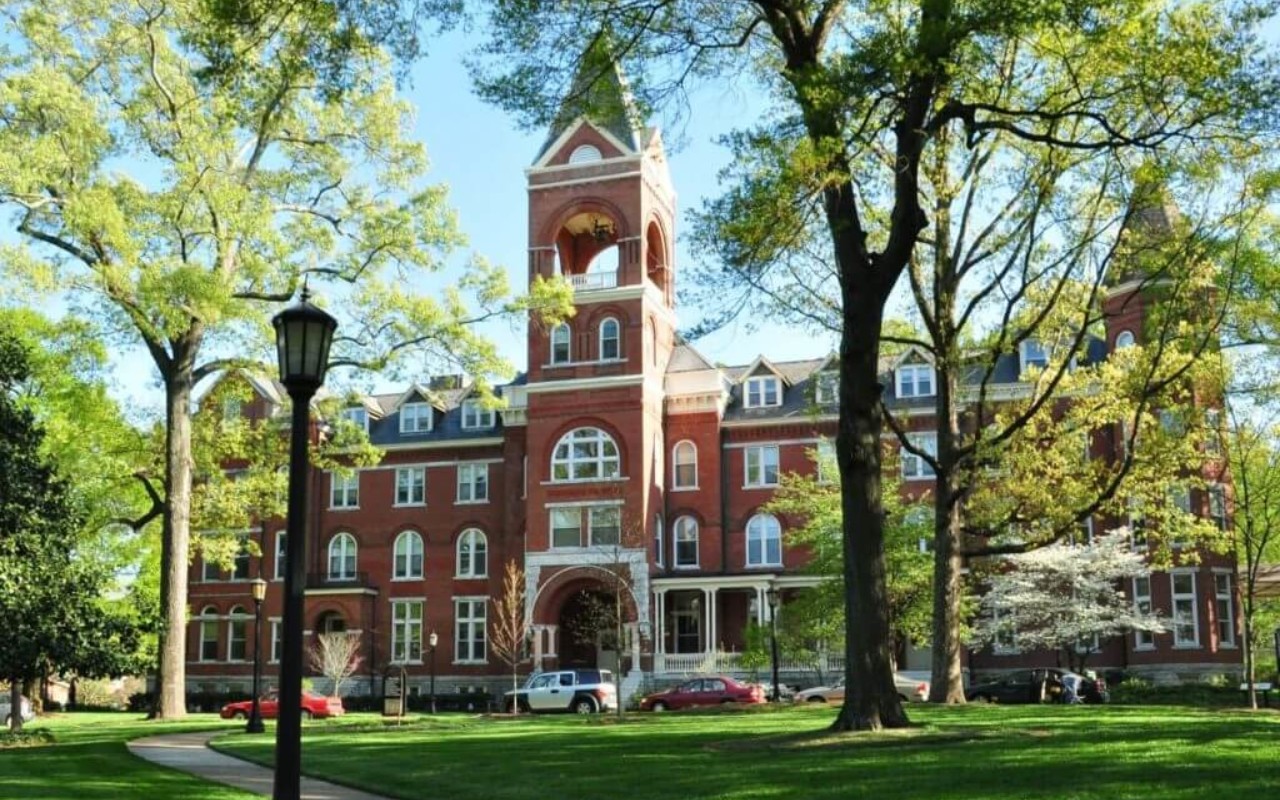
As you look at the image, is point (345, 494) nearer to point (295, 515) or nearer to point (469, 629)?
point (469, 629)

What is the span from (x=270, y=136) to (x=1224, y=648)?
32598 millimetres

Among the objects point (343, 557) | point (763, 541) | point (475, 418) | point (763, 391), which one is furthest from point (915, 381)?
point (343, 557)

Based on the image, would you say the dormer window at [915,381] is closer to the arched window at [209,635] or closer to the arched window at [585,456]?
the arched window at [585,456]

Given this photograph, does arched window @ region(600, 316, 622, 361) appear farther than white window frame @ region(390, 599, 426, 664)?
No

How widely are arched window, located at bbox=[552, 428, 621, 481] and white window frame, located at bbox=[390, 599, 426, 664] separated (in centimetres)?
880

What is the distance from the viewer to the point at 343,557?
5306 centimetres

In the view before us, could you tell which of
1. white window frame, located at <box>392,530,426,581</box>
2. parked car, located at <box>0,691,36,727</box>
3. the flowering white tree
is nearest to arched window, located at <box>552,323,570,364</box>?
white window frame, located at <box>392,530,426,581</box>

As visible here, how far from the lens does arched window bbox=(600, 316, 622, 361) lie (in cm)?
4747

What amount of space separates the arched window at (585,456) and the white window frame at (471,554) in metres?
5.61

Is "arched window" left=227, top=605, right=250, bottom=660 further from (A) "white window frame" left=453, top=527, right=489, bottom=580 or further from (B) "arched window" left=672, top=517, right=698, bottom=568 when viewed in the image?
(B) "arched window" left=672, top=517, right=698, bottom=568

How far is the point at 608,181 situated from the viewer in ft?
156

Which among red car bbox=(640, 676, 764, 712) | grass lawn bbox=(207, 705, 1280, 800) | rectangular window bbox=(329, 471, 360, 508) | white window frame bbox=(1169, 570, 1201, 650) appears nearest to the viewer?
grass lawn bbox=(207, 705, 1280, 800)

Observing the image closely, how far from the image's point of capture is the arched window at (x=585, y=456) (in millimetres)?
46938

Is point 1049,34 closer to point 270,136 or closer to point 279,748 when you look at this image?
point 279,748
